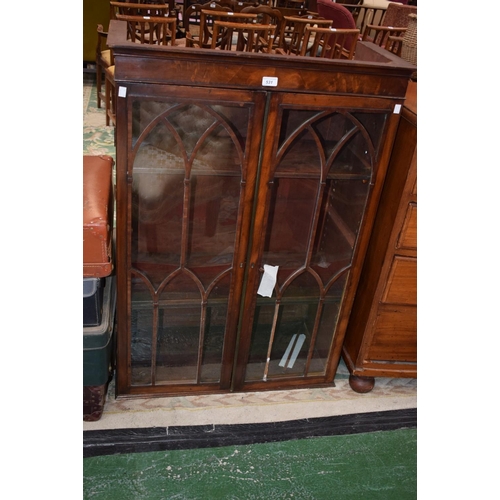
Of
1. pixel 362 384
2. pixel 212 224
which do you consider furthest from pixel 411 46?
pixel 362 384

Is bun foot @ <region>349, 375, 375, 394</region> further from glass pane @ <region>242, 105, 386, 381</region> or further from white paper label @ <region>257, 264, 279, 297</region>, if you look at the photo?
white paper label @ <region>257, 264, 279, 297</region>

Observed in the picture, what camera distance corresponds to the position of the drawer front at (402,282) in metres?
1.91

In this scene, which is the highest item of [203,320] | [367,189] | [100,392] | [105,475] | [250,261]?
[367,189]

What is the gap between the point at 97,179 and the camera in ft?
6.37

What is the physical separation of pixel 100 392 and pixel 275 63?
1.29 meters

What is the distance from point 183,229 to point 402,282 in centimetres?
85

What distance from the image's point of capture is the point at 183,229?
1741mm

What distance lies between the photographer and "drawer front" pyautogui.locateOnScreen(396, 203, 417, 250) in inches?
70.7

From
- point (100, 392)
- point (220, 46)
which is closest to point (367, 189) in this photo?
point (100, 392)

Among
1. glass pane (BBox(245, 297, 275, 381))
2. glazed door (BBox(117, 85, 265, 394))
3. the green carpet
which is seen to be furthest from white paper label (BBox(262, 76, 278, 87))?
the green carpet

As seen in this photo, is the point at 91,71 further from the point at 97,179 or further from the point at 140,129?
the point at 140,129

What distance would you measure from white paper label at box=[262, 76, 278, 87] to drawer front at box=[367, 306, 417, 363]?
3.21 ft

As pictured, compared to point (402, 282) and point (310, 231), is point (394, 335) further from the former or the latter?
point (310, 231)

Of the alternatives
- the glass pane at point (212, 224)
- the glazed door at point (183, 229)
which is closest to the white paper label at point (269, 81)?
the glazed door at point (183, 229)
